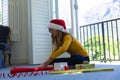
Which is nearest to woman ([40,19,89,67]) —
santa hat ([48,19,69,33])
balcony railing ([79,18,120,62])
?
santa hat ([48,19,69,33])

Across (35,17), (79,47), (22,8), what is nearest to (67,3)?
(35,17)

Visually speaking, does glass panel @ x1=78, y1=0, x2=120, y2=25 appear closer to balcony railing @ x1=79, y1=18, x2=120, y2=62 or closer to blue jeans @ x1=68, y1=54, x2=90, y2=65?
balcony railing @ x1=79, y1=18, x2=120, y2=62

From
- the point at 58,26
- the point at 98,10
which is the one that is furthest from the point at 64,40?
the point at 98,10

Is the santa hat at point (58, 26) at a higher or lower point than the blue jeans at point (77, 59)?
higher

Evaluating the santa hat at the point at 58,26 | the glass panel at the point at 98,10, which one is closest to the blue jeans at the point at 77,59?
the santa hat at the point at 58,26

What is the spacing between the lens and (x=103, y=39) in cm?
423

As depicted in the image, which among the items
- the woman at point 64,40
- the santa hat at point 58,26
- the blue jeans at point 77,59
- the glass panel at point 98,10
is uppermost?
the glass panel at point 98,10

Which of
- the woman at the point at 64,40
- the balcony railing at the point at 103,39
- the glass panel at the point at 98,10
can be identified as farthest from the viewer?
the glass panel at the point at 98,10

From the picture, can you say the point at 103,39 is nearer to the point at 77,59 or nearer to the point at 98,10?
the point at 98,10

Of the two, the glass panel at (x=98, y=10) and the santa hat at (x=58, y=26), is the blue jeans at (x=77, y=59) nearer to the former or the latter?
the santa hat at (x=58, y=26)

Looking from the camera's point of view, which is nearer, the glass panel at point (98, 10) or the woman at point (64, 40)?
the woman at point (64, 40)

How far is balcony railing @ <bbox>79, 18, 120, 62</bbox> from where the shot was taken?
4.32 metres

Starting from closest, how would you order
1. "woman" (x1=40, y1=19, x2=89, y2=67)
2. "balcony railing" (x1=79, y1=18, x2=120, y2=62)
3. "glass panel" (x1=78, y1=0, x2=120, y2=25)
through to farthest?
"woman" (x1=40, y1=19, x2=89, y2=67)
"balcony railing" (x1=79, y1=18, x2=120, y2=62)
"glass panel" (x1=78, y1=0, x2=120, y2=25)

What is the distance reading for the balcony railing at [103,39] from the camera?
14.2ft
